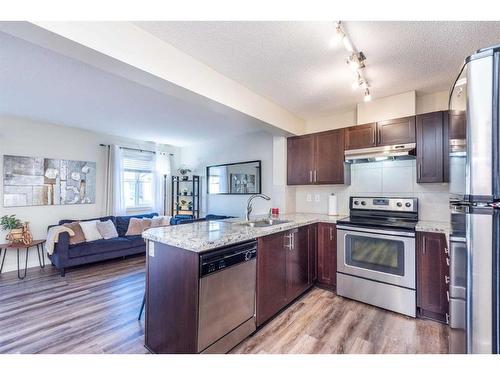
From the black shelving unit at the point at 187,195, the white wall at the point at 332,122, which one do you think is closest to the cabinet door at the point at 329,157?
the white wall at the point at 332,122

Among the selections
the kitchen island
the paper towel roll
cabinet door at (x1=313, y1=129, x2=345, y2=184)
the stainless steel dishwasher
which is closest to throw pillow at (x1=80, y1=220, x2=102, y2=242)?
the kitchen island

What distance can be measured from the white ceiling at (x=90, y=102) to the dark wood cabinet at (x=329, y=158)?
93cm

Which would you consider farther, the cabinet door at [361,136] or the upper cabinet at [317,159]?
the upper cabinet at [317,159]

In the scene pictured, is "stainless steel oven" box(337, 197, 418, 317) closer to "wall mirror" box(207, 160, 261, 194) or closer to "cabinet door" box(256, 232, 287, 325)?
"cabinet door" box(256, 232, 287, 325)

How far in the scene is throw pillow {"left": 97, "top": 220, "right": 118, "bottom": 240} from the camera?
420 centimetres

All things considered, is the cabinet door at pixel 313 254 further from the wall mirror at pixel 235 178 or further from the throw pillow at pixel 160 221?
the throw pillow at pixel 160 221

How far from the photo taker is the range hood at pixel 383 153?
265 centimetres

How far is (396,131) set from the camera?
2803 mm

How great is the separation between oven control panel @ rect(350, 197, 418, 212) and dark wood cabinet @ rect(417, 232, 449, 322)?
24.1 inches

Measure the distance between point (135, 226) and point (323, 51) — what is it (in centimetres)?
433

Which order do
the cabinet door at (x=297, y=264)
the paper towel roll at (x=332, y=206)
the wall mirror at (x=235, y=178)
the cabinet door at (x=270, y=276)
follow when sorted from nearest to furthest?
the cabinet door at (x=270, y=276) < the cabinet door at (x=297, y=264) < the paper towel roll at (x=332, y=206) < the wall mirror at (x=235, y=178)

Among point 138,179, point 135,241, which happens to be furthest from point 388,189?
point 138,179

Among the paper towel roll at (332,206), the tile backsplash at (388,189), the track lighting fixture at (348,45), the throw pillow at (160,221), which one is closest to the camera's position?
the track lighting fixture at (348,45)

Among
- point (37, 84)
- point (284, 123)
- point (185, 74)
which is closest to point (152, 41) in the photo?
point (185, 74)
